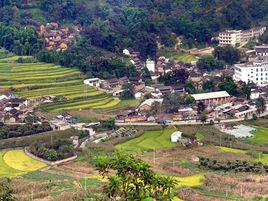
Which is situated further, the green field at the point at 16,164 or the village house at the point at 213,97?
the village house at the point at 213,97

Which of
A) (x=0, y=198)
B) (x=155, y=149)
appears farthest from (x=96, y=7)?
(x=0, y=198)

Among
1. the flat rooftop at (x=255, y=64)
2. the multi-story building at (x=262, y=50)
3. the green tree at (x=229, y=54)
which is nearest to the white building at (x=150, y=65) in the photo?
the green tree at (x=229, y=54)

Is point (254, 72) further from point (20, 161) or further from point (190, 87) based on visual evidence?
point (20, 161)

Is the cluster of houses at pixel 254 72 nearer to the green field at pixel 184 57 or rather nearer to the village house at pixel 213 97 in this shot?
the village house at pixel 213 97

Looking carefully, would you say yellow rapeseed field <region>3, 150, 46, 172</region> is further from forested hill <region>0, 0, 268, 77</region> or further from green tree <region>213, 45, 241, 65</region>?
green tree <region>213, 45, 241, 65</region>

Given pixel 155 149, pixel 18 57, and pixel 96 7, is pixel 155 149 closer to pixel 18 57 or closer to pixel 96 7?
pixel 18 57

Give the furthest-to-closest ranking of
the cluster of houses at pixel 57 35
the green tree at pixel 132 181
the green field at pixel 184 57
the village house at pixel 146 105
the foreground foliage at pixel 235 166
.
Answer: the cluster of houses at pixel 57 35
the green field at pixel 184 57
the village house at pixel 146 105
the foreground foliage at pixel 235 166
the green tree at pixel 132 181

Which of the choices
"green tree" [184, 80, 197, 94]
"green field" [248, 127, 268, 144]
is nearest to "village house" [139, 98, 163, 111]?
"green tree" [184, 80, 197, 94]
